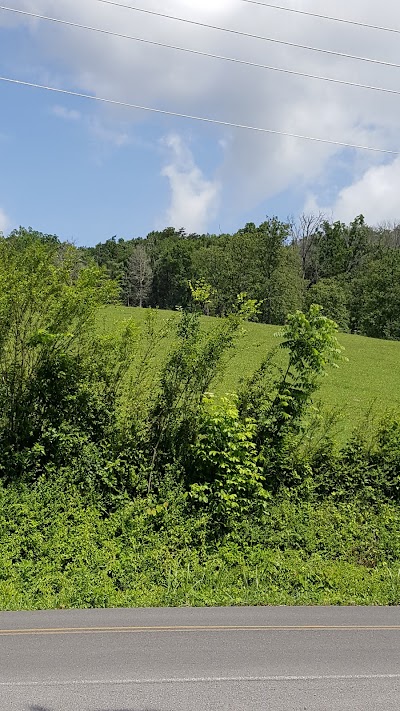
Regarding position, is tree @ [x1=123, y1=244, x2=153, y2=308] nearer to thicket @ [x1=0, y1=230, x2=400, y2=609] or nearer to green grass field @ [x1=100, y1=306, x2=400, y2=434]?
green grass field @ [x1=100, y1=306, x2=400, y2=434]

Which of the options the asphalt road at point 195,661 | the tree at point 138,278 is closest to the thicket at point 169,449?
the asphalt road at point 195,661

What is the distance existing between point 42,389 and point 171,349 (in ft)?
9.19

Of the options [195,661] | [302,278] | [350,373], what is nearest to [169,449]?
[195,661]

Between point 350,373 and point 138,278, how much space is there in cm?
6746

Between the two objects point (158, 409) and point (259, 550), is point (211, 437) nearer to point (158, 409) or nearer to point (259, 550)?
point (158, 409)

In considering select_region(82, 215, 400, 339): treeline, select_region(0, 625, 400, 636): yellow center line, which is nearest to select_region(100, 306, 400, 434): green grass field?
select_region(0, 625, 400, 636): yellow center line

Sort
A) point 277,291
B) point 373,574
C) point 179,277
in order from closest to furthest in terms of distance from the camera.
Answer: point 373,574 < point 277,291 < point 179,277

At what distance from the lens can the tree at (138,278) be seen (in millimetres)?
97125

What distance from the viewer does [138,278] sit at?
318 feet

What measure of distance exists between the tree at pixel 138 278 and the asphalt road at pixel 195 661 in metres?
87.7

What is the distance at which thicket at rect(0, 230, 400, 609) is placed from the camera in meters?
12.9

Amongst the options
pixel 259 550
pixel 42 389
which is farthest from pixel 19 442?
pixel 259 550

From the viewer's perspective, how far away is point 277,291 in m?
66.1

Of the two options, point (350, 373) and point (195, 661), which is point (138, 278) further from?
point (195, 661)
